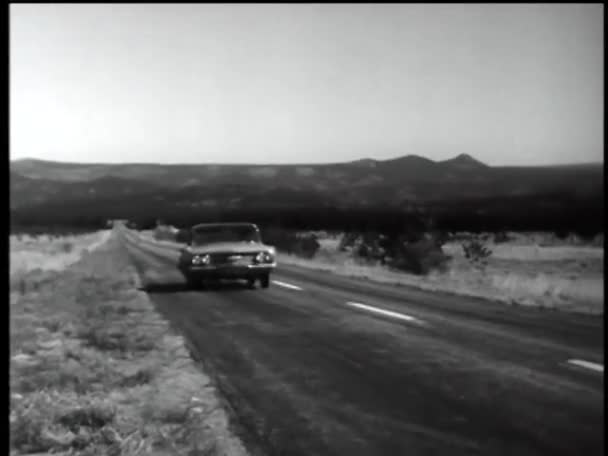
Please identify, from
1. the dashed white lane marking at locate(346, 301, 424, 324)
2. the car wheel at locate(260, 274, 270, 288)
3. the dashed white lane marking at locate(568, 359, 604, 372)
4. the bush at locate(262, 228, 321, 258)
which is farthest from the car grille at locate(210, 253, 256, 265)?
the bush at locate(262, 228, 321, 258)

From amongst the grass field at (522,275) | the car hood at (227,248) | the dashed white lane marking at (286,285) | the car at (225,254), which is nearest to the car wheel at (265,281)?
the car at (225,254)

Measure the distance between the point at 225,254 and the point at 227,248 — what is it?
0.19m

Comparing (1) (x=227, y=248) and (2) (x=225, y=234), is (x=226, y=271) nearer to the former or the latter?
(1) (x=227, y=248)

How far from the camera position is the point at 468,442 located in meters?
4.04

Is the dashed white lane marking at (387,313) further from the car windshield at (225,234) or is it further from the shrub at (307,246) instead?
the shrub at (307,246)

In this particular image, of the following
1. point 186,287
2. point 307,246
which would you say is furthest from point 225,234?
point 307,246

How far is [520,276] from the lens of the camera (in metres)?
22.4

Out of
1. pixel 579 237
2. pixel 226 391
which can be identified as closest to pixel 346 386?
pixel 226 391

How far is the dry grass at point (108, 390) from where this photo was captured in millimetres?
4219

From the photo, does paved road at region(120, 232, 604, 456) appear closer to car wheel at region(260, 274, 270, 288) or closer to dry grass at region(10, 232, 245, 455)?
dry grass at region(10, 232, 245, 455)

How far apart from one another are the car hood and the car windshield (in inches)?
11.6

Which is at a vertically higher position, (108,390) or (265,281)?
(108,390)
